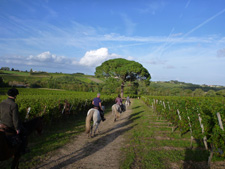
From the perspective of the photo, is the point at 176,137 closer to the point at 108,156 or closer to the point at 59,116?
the point at 108,156

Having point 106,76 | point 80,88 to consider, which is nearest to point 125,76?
point 106,76

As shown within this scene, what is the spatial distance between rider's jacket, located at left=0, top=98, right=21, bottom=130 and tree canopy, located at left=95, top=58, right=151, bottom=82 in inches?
1747

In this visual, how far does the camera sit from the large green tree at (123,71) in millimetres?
48119

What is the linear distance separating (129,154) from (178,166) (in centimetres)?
171

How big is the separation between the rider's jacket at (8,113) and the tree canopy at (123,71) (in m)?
44.4

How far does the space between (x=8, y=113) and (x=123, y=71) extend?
44.6 meters

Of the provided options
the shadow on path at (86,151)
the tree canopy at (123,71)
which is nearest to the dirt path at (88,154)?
the shadow on path at (86,151)

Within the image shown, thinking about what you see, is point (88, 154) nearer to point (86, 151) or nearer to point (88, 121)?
point (86, 151)

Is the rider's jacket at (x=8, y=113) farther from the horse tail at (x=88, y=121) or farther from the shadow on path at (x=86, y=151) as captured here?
the horse tail at (x=88, y=121)

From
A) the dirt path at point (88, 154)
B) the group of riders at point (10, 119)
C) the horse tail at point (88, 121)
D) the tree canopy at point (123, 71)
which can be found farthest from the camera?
the tree canopy at point (123, 71)

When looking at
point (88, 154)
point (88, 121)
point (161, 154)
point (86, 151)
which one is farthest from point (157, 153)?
point (88, 121)

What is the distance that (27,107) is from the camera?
28.1ft

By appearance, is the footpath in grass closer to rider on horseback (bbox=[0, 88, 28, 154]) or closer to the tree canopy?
rider on horseback (bbox=[0, 88, 28, 154])

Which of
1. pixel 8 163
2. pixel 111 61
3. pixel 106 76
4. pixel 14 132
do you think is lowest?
pixel 8 163
